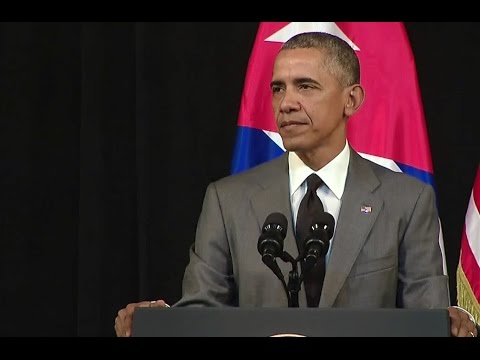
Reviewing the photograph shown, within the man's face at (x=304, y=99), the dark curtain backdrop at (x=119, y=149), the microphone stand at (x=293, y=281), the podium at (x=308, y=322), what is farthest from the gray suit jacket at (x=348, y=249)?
the dark curtain backdrop at (x=119, y=149)

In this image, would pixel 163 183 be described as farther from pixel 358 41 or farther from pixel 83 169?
pixel 358 41

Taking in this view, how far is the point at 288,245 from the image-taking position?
248cm

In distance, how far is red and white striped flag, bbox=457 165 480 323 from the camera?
3.28 m

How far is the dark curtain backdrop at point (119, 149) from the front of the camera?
3672 mm

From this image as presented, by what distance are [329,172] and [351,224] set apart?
0.63 ft

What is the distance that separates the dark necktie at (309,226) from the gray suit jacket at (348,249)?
24mm

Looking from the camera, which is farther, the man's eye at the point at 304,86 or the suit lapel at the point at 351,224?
the man's eye at the point at 304,86

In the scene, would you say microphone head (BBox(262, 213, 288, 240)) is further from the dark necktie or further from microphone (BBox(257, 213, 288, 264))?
the dark necktie

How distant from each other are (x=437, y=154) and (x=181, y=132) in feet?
3.11

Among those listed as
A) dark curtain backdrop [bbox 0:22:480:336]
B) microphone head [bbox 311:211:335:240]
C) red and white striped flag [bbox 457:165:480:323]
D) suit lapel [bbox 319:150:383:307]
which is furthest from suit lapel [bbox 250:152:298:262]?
dark curtain backdrop [bbox 0:22:480:336]

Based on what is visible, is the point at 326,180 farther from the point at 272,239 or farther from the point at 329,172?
the point at 272,239

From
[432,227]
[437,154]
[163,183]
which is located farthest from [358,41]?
[432,227]

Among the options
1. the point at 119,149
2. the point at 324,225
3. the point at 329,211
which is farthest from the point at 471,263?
the point at 324,225

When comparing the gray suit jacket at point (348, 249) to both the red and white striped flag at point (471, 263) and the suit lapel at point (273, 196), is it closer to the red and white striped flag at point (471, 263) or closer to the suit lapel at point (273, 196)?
the suit lapel at point (273, 196)
